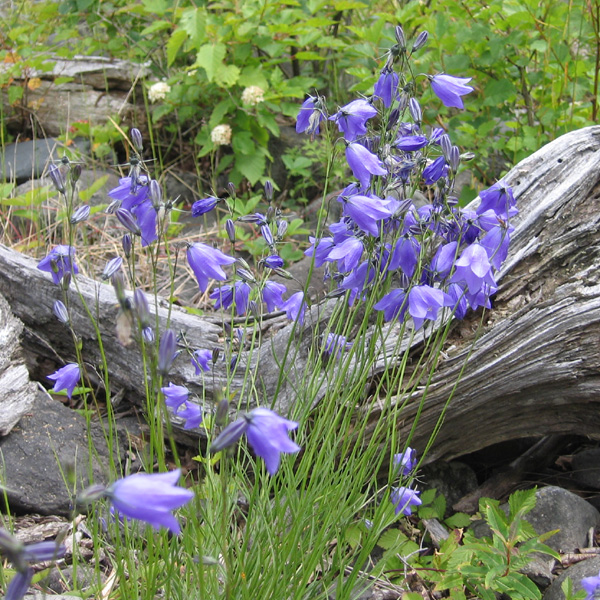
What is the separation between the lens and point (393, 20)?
401 cm

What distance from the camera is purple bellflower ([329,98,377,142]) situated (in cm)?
188

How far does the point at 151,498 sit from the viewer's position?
99 cm

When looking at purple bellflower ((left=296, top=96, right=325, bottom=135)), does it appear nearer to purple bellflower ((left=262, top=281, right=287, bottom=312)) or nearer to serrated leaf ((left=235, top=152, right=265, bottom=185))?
purple bellflower ((left=262, top=281, right=287, bottom=312))

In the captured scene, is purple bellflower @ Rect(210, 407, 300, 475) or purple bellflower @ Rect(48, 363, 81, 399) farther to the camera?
purple bellflower @ Rect(48, 363, 81, 399)

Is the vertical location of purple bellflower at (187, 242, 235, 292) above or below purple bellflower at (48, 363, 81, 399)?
above

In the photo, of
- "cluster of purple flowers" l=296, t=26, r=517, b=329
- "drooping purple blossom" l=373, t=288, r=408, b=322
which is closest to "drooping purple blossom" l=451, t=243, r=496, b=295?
"cluster of purple flowers" l=296, t=26, r=517, b=329

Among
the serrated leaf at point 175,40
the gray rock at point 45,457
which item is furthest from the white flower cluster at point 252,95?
the gray rock at point 45,457

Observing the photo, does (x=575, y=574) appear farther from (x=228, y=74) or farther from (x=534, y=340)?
(x=228, y=74)

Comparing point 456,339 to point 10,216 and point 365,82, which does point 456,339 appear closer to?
point 365,82

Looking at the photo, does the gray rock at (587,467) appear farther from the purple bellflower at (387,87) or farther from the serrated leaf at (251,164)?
the serrated leaf at (251,164)

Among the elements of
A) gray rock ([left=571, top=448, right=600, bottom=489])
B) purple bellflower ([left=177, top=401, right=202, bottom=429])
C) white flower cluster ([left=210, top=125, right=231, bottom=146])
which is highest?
white flower cluster ([left=210, top=125, right=231, bottom=146])

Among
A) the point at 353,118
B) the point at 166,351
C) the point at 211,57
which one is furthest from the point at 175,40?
the point at 166,351

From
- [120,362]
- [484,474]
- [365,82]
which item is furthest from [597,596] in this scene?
[365,82]

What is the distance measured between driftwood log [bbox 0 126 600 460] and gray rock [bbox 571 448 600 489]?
1.15ft
